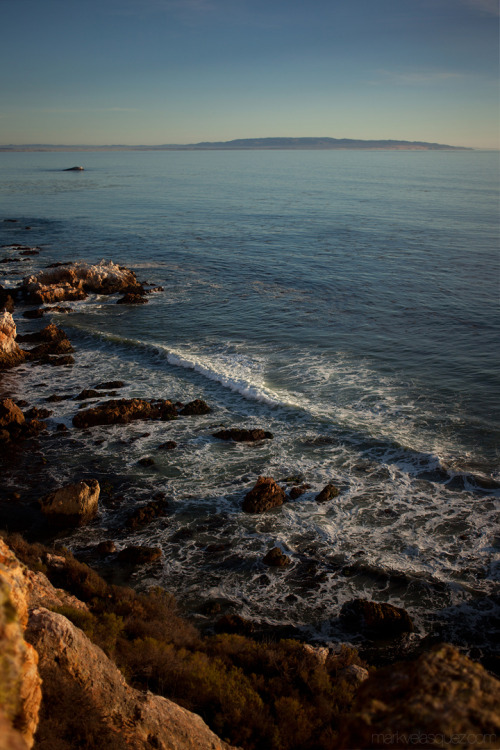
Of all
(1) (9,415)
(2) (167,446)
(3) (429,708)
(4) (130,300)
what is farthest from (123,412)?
(4) (130,300)

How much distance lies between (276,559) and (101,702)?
666cm

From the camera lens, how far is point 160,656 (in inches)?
355

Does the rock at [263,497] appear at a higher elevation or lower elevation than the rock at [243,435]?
lower

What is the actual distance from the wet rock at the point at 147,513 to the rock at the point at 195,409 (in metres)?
5.97

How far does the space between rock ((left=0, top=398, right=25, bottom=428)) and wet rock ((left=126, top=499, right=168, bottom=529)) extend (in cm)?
725

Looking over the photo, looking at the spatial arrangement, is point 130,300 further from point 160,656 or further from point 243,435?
point 160,656

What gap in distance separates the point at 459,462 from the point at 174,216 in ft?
210

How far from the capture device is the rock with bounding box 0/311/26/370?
2516cm

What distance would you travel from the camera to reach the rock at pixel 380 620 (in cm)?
1118

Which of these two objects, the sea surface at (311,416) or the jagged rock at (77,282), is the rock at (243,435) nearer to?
the sea surface at (311,416)

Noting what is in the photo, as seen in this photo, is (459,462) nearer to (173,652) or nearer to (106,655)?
(173,652)

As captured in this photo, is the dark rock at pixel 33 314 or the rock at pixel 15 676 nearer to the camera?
the rock at pixel 15 676

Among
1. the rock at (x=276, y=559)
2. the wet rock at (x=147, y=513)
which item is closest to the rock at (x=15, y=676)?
the rock at (x=276, y=559)

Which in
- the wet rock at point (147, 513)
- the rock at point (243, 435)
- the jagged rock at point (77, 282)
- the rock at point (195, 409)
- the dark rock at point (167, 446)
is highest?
the jagged rock at point (77, 282)
